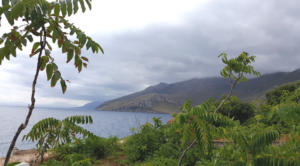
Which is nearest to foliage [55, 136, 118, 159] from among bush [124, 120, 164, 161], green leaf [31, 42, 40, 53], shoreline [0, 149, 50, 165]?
bush [124, 120, 164, 161]

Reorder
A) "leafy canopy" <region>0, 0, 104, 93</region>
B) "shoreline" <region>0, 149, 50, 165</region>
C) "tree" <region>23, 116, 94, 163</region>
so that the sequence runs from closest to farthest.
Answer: "leafy canopy" <region>0, 0, 104, 93</region> < "tree" <region>23, 116, 94, 163</region> < "shoreline" <region>0, 149, 50, 165</region>

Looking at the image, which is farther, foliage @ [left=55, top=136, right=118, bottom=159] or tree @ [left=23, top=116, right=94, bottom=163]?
foliage @ [left=55, top=136, right=118, bottom=159]

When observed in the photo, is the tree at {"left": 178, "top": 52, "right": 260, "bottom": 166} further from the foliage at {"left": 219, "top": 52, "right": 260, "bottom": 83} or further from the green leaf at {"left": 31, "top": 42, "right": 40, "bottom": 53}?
the green leaf at {"left": 31, "top": 42, "right": 40, "bottom": 53}

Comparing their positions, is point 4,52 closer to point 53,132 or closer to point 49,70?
point 49,70

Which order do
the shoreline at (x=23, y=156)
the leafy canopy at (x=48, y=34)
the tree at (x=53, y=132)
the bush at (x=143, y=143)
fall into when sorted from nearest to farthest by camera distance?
the leafy canopy at (x=48, y=34) < the tree at (x=53, y=132) < the bush at (x=143, y=143) < the shoreline at (x=23, y=156)

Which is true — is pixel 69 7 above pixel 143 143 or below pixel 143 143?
above

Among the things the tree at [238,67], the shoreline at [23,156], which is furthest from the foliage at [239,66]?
the shoreline at [23,156]

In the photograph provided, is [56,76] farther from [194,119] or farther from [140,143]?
[140,143]

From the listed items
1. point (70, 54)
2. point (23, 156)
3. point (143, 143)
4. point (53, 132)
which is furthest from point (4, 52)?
point (23, 156)

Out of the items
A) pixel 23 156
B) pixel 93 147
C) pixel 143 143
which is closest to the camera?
pixel 143 143

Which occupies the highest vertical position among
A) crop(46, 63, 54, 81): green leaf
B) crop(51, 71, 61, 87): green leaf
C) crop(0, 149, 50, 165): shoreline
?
crop(46, 63, 54, 81): green leaf

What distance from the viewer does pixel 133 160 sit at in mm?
7016

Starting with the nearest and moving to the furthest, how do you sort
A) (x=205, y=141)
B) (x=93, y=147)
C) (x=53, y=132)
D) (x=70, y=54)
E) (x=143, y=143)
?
1. (x=70, y=54)
2. (x=205, y=141)
3. (x=53, y=132)
4. (x=143, y=143)
5. (x=93, y=147)

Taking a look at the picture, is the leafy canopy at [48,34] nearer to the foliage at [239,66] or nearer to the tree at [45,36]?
the tree at [45,36]
